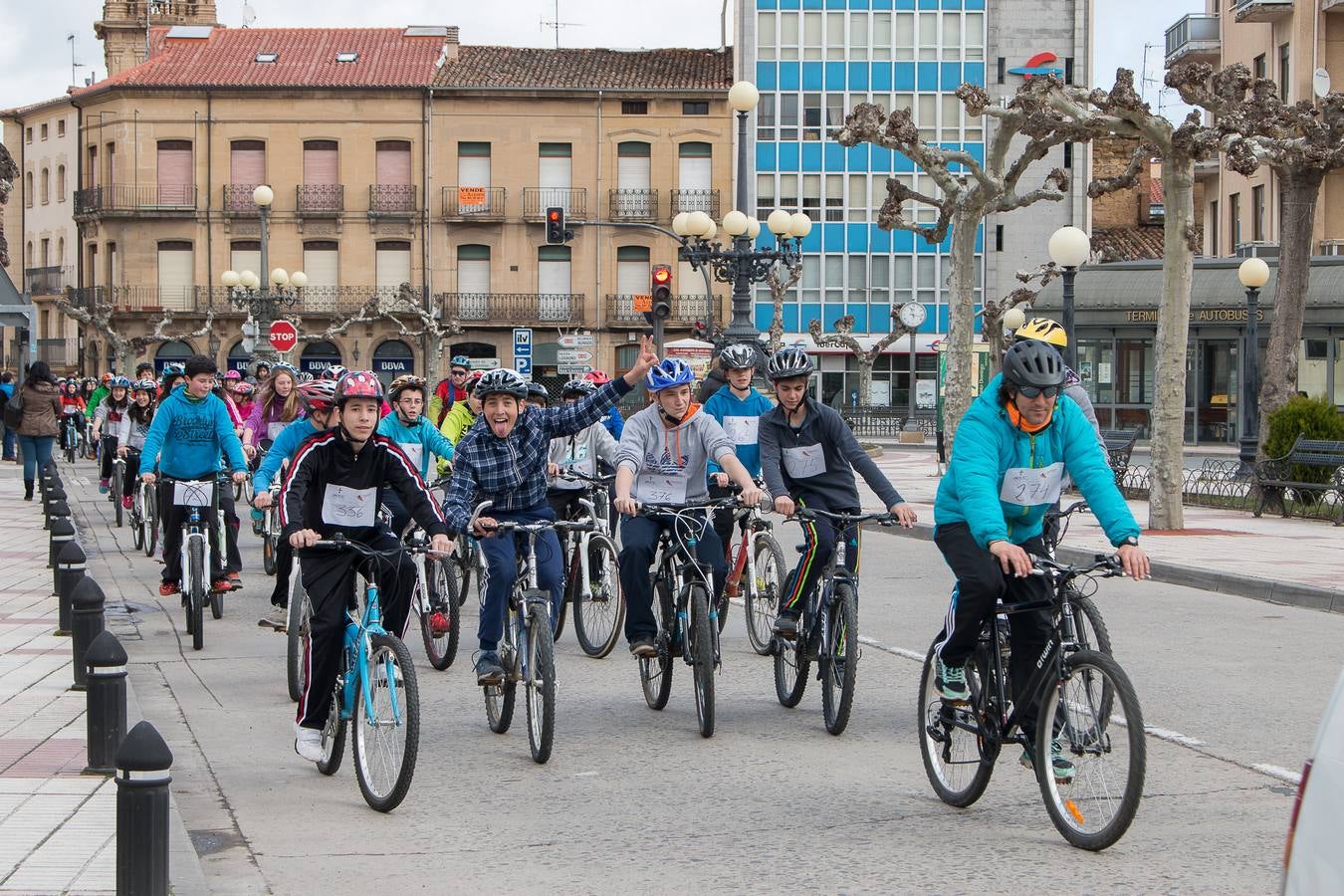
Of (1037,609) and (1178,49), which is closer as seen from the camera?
(1037,609)

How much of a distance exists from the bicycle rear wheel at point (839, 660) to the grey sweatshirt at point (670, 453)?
4.27 ft

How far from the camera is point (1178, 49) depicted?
52.8 metres

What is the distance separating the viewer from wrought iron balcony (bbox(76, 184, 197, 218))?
6556cm

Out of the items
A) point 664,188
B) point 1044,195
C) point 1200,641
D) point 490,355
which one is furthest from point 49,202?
point 1200,641

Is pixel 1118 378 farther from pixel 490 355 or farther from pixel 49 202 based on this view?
pixel 49 202

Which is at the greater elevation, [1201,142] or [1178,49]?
[1178,49]

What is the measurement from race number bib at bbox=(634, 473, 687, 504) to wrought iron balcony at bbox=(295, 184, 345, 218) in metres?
57.1

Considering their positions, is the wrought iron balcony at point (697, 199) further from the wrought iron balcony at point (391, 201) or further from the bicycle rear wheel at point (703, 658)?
the bicycle rear wheel at point (703, 658)

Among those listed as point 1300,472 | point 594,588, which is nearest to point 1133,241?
point 1300,472

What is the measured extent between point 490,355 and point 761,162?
12.0 m

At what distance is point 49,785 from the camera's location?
6863 millimetres

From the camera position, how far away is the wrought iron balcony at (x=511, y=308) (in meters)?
64.5

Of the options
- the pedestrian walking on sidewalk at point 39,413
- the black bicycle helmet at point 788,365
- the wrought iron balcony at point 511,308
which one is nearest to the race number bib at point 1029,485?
the black bicycle helmet at point 788,365

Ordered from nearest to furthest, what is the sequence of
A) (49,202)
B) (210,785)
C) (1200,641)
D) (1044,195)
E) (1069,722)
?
(1069,722) → (210,785) → (1200,641) → (1044,195) → (49,202)
